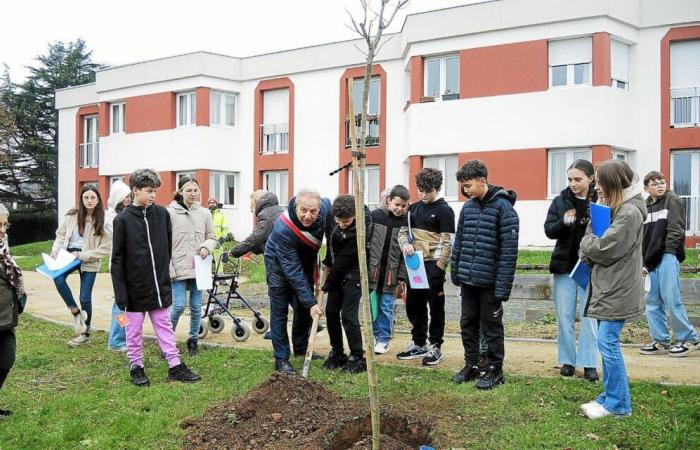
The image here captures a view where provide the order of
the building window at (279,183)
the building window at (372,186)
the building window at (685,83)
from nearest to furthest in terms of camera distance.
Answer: the building window at (685,83), the building window at (372,186), the building window at (279,183)

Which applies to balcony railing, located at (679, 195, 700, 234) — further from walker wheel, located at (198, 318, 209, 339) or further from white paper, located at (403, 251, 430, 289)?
walker wheel, located at (198, 318, 209, 339)

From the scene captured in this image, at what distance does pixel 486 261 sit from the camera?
582 centimetres

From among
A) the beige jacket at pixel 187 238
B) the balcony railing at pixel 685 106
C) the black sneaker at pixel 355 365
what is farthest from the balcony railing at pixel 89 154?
the black sneaker at pixel 355 365

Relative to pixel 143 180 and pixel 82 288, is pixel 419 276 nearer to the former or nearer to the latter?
pixel 143 180

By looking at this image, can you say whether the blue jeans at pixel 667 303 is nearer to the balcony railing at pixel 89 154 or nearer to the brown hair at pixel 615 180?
the brown hair at pixel 615 180

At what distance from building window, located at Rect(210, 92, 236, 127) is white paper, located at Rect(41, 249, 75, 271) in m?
→ 19.7

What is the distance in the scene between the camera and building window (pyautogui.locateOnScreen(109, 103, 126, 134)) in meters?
30.2

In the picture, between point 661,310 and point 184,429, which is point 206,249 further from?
point 661,310

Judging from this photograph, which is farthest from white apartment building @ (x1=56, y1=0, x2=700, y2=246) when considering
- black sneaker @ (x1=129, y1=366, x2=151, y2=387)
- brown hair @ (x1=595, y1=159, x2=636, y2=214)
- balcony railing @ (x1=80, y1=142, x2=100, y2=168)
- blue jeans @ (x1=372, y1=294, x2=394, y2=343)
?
Result: black sneaker @ (x1=129, y1=366, x2=151, y2=387)

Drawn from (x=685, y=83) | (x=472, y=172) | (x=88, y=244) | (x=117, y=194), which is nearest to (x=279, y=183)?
(x=685, y=83)

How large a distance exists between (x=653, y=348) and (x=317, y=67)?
1984 centimetres

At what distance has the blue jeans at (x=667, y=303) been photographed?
7.31 meters

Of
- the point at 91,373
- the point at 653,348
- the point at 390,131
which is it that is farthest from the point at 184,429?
the point at 390,131

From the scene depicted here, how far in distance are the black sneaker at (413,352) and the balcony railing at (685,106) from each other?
15154 millimetres
